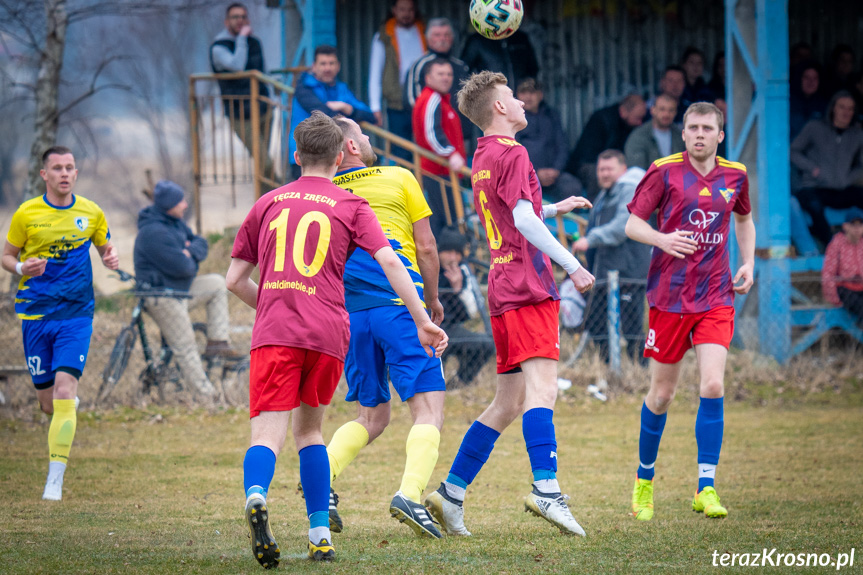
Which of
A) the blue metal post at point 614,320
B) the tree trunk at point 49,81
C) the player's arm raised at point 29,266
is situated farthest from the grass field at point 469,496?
the tree trunk at point 49,81

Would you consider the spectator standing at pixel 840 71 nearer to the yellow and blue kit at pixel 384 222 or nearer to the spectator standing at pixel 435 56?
the spectator standing at pixel 435 56

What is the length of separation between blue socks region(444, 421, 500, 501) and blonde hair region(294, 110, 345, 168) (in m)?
1.62

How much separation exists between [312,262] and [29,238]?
11.7 ft

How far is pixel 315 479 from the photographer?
425 centimetres

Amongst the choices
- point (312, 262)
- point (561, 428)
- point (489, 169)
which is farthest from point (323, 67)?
point (312, 262)

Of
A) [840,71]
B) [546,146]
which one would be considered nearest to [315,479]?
[546,146]

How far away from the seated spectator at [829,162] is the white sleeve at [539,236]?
31.2ft

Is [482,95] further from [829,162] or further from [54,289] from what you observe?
[829,162]

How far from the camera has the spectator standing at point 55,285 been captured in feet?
21.7

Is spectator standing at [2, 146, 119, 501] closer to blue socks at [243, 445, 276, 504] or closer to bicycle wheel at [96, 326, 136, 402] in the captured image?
blue socks at [243, 445, 276, 504]

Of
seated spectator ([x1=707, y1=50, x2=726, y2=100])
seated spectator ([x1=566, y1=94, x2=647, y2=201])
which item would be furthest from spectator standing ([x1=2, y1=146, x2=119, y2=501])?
seated spectator ([x1=707, y1=50, x2=726, y2=100])

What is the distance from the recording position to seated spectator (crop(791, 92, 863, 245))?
13.0 metres

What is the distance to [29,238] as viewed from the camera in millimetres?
6832

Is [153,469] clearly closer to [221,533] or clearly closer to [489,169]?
[221,533]
